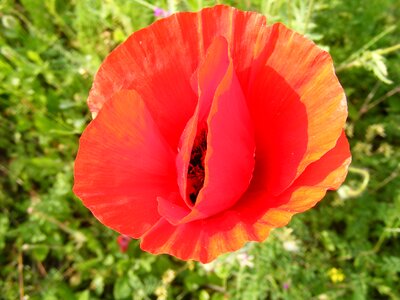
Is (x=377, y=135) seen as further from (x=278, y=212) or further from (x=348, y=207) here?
(x=278, y=212)

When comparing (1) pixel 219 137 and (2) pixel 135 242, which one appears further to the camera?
(2) pixel 135 242

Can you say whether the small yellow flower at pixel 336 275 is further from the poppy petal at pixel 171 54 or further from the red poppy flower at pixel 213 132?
the poppy petal at pixel 171 54

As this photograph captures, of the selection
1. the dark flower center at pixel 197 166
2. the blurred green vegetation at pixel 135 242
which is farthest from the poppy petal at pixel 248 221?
the blurred green vegetation at pixel 135 242

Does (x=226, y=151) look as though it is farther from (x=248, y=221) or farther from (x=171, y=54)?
(x=171, y=54)

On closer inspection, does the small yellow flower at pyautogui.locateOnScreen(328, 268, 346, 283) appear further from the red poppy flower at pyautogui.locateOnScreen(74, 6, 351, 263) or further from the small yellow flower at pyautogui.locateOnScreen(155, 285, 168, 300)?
the red poppy flower at pyautogui.locateOnScreen(74, 6, 351, 263)

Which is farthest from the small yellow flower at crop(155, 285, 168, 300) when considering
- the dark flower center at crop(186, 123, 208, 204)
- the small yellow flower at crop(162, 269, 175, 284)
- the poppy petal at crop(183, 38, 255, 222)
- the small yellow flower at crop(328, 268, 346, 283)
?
the poppy petal at crop(183, 38, 255, 222)

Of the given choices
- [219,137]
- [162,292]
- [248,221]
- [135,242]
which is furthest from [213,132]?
[135,242]
